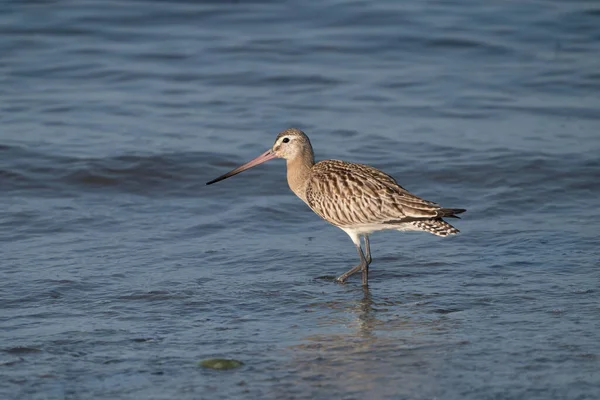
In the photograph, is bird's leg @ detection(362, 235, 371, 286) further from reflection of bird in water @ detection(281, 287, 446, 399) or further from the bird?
reflection of bird in water @ detection(281, 287, 446, 399)

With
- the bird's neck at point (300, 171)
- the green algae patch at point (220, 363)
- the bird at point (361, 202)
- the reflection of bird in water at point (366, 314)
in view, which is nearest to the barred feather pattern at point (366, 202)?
the bird at point (361, 202)

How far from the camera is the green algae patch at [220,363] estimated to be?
21.0ft

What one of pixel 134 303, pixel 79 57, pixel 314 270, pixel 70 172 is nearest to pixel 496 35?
pixel 79 57

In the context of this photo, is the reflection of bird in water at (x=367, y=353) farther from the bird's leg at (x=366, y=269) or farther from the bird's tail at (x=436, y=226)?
the bird's tail at (x=436, y=226)

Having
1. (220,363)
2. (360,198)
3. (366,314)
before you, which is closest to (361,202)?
(360,198)

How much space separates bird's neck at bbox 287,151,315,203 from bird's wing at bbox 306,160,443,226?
126mm

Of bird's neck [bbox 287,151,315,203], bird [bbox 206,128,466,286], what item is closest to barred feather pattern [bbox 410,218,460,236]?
bird [bbox 206,128,466,286]

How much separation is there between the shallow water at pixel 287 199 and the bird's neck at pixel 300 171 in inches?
22.4

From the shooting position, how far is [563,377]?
621cm

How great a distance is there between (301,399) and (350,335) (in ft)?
4.20

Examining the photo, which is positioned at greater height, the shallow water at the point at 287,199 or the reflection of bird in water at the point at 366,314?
the shallow water at the point at 287,199

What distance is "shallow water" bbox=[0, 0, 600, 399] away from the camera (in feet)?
21.4

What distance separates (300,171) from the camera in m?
9.45

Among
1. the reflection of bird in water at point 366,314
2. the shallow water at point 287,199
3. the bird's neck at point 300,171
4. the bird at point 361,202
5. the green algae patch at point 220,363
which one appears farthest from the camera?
the bird's neck at point 300,171
